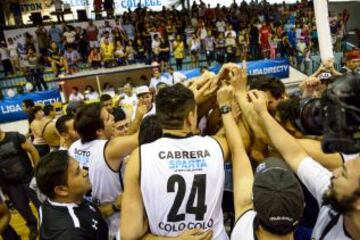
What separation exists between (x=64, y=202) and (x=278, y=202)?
119 cm

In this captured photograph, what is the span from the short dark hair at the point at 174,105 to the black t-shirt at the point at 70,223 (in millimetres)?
635

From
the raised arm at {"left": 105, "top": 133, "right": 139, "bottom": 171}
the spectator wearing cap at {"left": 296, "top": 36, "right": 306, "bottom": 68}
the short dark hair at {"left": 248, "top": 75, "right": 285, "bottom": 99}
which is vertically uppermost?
the short dark hair at {"left": 248, "top": 75, "right": 285, "bottom": 99}

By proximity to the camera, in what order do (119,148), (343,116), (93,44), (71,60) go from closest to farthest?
(343,116) < (119,148) < (71,60) < (93,44)

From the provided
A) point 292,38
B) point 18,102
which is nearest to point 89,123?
point 18,102

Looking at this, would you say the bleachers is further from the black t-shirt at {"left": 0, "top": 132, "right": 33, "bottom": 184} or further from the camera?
the camera

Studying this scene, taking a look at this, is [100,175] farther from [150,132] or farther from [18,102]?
[18,102]

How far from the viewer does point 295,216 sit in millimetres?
1423

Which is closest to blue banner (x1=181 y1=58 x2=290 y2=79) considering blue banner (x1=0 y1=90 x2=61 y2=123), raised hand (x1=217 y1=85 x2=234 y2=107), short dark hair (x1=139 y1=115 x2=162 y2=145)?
blue banner (x1=0 y1=90 x2=61 y2=123)

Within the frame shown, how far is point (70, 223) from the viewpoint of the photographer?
2.01m

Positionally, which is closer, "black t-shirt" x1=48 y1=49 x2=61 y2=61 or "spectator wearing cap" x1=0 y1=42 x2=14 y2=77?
"spectator wearing cap" x1=0 y1=42 x2=14 y2=77

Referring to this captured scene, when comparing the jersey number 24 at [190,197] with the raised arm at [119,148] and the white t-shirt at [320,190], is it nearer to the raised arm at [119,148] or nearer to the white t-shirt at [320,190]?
the white t-shirt at [320,190]

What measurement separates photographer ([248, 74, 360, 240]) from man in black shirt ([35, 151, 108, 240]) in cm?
98

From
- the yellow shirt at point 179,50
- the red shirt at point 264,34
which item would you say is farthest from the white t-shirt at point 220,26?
the yellow shirt at point 179,50

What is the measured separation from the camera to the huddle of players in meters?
1.49
